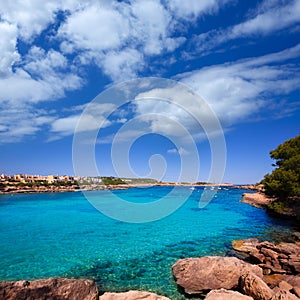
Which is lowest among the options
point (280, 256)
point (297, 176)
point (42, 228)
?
point (42, 228)

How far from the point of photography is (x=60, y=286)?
827 cm

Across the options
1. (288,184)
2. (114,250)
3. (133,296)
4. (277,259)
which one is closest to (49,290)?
(133,296)

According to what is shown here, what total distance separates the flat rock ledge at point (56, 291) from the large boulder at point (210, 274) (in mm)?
1909

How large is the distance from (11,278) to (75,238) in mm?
8778

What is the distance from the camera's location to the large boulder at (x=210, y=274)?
936cm

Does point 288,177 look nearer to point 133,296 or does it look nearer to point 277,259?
point 277,259

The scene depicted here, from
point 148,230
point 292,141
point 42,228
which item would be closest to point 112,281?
point 148,230

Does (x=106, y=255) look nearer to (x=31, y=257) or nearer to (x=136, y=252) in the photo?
(x=136, y=252)

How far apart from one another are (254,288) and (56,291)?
677cm

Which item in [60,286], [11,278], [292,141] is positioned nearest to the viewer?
[60,286]

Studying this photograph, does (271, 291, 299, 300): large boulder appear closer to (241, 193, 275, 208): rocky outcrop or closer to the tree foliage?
the tree foliage

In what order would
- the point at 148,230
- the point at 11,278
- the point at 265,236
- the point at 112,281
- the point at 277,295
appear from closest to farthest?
the point at 277,295 → the point at 112,281 → the point at 11,278 → the point at 265,236 → the point at 148,230

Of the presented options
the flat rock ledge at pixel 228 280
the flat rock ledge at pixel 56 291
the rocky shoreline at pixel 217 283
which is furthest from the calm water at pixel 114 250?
the flat rock ledge at pixel 56 291

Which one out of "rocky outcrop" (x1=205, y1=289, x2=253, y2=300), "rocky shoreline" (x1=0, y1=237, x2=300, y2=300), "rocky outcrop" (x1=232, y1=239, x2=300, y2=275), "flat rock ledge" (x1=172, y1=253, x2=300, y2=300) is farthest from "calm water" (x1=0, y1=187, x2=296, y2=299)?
"rocky outcrop" (x1=232, y1=239, x2=300, y2=275)
